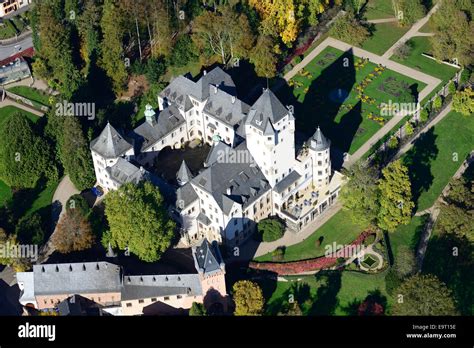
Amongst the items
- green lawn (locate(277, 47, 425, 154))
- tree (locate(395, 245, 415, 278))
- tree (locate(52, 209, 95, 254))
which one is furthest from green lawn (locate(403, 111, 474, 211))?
tree (locate(52, 209, 95, 254))

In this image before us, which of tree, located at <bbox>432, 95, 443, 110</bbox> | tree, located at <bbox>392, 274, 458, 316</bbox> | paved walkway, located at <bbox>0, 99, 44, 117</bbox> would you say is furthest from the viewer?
paved walkway, located at <bbox>0, 99, 44, 117</bbox>

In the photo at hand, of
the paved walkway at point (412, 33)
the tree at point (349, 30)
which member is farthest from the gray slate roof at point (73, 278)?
the paved walkway at point (412, 33)

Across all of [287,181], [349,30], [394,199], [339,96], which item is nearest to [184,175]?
[287,181]

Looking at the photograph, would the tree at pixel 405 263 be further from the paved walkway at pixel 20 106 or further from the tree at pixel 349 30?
the paved walkway at pixel 20 106

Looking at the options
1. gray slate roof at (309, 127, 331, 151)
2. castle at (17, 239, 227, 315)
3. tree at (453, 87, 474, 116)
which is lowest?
castle at (17, 239, 227, 315)

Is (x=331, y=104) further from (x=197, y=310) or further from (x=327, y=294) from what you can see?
(x=197, y=310)

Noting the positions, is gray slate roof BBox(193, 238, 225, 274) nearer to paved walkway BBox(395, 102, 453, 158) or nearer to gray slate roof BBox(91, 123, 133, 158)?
gray slate roof BBox(91, 123, 133, 158)
